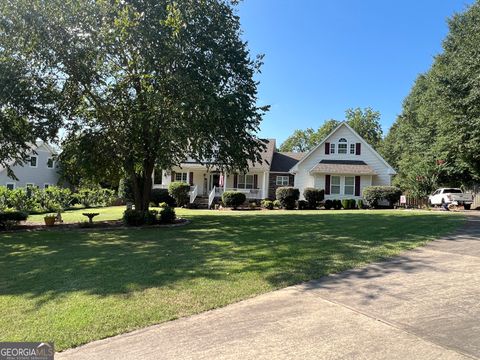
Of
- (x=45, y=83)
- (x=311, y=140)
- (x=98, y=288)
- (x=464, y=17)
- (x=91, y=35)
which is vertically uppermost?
(x=464, y=17)

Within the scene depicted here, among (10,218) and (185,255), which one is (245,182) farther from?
(185,255)

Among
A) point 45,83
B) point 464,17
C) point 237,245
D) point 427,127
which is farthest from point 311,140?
point 237,245

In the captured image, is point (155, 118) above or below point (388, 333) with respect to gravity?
above

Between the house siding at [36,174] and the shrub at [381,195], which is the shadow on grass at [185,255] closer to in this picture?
the shrub at [381,195]

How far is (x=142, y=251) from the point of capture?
32.9 ft

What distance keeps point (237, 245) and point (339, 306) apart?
5282mm

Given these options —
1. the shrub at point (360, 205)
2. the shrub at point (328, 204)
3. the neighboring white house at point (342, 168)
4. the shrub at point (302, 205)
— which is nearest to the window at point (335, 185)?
the neighboring white house at point (342, 168)

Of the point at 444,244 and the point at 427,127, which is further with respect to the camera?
the point at 427,127

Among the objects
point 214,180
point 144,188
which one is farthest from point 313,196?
point 144,188

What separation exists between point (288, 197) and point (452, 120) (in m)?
12.6

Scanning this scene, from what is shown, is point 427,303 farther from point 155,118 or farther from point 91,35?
point 91,35

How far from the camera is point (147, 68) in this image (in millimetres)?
15133

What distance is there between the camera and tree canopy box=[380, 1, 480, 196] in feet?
83.3

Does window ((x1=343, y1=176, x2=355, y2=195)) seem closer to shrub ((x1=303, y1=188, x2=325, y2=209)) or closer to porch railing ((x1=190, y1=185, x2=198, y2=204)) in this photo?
shrub ((x1=303, y1=188, x2=325, y2=209))
